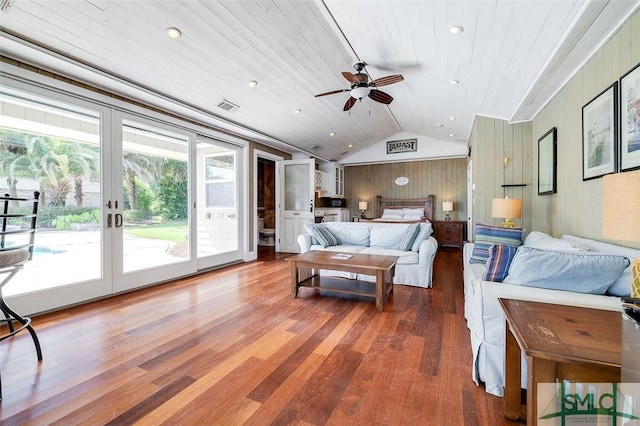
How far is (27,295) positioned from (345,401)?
3.08 meters

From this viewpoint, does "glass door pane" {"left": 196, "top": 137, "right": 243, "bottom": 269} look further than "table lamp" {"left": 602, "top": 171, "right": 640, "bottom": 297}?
Yes

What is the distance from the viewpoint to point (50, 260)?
2.91 metres

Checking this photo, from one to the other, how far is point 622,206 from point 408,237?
3073 mm

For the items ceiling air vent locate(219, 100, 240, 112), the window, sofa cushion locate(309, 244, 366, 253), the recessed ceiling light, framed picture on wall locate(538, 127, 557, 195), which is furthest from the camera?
the window

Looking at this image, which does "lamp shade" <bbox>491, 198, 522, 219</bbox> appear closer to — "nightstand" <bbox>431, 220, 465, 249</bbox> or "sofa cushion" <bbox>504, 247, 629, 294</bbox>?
"sofa cushion" <bbox>504, 247, 629, 294</bbox>

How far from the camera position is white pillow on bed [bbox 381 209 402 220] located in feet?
26.2

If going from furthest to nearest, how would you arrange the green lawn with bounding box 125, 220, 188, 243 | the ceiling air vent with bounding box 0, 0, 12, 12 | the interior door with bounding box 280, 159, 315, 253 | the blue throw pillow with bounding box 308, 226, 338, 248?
the interior door with bounding box 280, 159, 315, 253 → the blue throw pillow with bounding box 308, 226, 338, 248 → the green lawn with bounding box 125, 220, 188, 243 → the ceiling air vent with bounding box 0, 0, 12, 12

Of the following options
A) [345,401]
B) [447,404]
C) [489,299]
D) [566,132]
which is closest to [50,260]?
[345,401]

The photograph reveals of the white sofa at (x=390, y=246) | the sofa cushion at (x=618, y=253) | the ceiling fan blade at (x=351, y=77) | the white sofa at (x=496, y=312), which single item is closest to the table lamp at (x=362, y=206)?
the white sofa at (x=390, y=246)

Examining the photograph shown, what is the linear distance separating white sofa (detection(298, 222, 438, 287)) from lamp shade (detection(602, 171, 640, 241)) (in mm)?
2784

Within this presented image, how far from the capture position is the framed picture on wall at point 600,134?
2109 millimetres

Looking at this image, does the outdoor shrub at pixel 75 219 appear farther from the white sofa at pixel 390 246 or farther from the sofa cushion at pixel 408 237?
the sofa cushion at pixel 408 237

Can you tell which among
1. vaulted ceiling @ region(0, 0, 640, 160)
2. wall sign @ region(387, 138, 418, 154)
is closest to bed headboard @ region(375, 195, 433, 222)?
wall sign @ region(387, 138, 418, 154)

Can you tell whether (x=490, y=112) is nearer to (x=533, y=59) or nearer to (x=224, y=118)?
(x=533, y=59)
